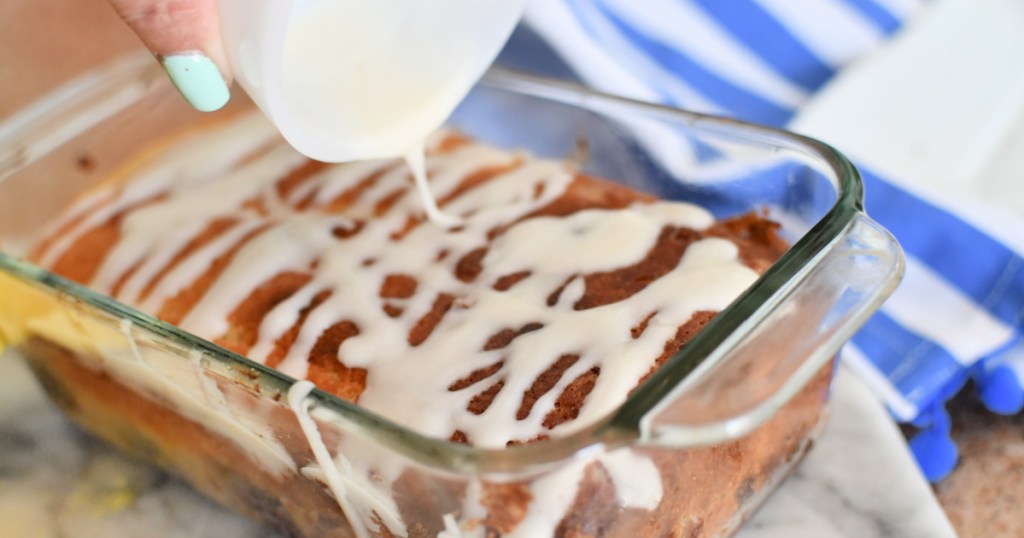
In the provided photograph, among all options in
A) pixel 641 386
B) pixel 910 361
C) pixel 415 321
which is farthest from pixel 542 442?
pixel 910 361

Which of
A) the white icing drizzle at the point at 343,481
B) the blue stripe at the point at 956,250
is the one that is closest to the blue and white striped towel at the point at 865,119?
the blue stripe at the point at 956,250

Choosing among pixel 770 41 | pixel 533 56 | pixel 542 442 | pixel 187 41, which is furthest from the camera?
pixel 770 41

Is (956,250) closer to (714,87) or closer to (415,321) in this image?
(714,87)

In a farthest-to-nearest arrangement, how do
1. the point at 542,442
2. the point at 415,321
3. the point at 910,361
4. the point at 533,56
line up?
the point at 533,56 → the point at 910,361 → the point at 415,321 → the point at 542,442

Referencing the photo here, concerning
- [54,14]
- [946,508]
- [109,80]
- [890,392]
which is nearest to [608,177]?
[890,392]

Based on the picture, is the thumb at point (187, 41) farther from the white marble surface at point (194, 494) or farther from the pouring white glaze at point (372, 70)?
the white marble surface at point (194, 494)

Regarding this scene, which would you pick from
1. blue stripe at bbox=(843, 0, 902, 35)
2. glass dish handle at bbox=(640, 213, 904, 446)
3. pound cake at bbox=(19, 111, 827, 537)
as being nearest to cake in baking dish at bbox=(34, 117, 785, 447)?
pound cake at bbox=(19, 111, 827, 537)

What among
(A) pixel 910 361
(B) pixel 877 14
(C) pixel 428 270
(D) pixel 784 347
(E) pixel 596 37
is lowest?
(A) pixel 910 361
